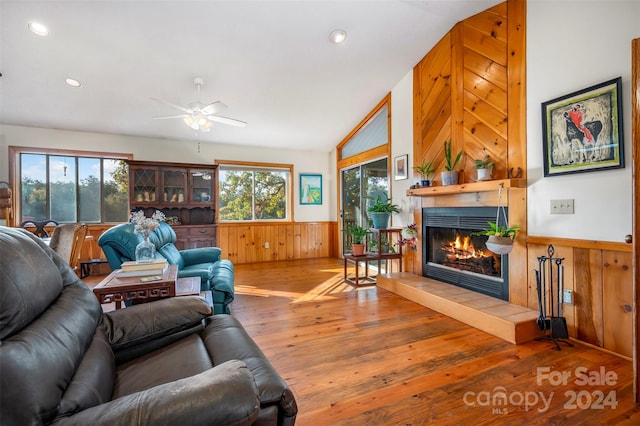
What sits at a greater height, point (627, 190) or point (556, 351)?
point (627, 190)

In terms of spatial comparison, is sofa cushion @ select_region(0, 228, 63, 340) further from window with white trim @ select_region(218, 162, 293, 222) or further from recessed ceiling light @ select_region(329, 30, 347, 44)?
window with white trim @ select_region(218, 162, 293, 222)

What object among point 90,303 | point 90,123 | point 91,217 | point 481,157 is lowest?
point 90,303

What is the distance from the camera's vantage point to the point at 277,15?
2834mm

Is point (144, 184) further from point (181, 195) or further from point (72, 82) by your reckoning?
point (72, 82)

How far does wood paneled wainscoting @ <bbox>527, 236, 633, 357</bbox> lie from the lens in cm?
204

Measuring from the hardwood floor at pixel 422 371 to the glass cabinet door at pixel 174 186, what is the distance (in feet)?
10.1

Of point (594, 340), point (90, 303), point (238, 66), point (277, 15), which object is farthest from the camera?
point (238, 66)

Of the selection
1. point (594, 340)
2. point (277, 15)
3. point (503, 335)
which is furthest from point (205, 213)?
point (594, 340)

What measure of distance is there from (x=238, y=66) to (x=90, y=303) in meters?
3.14

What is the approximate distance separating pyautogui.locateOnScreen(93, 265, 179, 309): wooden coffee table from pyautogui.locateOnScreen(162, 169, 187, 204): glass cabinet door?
3.53 meters

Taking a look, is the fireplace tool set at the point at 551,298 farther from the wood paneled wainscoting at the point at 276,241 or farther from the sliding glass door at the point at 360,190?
the wood paneled wainscoting at the point at 276,241

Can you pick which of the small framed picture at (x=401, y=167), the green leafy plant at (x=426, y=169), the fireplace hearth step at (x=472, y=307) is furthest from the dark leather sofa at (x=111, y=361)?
the small framed picture at (x=401, y=167)

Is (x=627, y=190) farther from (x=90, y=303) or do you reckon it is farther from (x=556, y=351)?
(x=90, y=303)

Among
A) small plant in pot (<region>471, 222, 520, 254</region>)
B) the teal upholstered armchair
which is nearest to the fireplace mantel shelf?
small plant in pot (<region>471, 222, 520, 254</region>)
